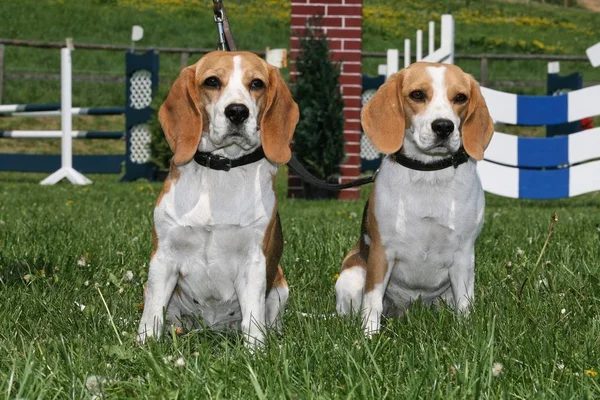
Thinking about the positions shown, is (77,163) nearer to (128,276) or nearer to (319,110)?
(319,110)

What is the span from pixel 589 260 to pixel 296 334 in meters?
2.45

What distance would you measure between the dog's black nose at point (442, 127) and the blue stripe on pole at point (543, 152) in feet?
22.8

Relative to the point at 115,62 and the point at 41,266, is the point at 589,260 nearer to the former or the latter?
the point at 41,266

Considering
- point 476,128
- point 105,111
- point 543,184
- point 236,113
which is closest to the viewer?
point 236,113

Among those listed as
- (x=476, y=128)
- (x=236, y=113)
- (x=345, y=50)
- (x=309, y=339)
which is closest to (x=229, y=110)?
(x=236, y=113)

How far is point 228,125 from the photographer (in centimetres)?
381

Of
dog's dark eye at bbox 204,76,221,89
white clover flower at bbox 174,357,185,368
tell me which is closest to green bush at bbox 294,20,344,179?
dog's dark eye at bbox 204,76,221,89

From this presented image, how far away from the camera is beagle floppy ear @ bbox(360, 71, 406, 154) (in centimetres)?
428

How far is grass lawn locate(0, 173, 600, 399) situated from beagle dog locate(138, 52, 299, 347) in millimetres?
221

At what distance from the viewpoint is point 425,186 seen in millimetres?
4273

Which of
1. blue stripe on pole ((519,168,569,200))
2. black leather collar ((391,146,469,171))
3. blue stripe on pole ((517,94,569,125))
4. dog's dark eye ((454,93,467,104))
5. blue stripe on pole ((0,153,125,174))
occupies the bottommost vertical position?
blue stripe on pole ((0,153,125,174))

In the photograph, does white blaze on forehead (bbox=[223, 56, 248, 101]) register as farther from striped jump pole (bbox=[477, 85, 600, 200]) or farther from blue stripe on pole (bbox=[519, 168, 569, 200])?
blue stripe on pole (bbox=[519, 168, 569, 200])

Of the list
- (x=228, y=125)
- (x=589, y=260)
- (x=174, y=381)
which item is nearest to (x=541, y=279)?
(x=589, y=260)

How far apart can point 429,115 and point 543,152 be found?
23.5 ft
